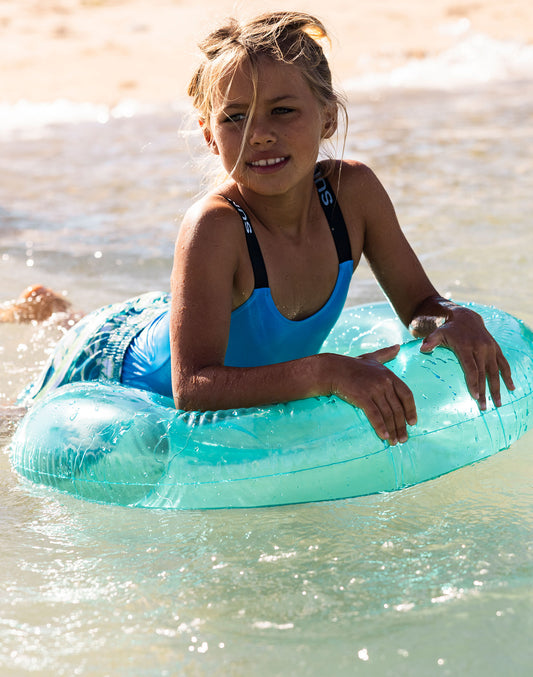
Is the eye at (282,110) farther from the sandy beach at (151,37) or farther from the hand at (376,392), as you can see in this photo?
the sandy beach at (151,37)

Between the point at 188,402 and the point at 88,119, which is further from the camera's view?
the point at 88,119

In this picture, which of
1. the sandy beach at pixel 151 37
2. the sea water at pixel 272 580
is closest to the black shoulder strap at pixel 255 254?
the sea water at pixel 272 580

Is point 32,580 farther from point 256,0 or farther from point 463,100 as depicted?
point 256,0

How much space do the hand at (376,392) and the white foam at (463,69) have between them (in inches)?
358

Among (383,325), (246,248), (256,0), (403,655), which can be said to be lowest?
(403,655)

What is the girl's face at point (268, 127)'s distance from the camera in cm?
250

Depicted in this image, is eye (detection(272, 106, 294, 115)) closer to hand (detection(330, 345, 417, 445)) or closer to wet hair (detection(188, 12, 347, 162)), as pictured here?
wet hair (detection(188, 12, 347, 162))

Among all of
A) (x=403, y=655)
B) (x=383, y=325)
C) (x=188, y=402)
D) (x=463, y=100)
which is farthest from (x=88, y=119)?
(x=403, y=655)

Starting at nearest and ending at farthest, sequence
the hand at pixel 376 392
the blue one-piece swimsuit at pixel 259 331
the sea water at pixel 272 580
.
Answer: the sea water at pixel 272 580 < the hand at pixel 376 392 < the blue one-piece swimsuit at pixel 259 331

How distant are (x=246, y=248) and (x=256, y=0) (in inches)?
397

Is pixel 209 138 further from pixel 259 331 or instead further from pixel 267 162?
pixel 259 331

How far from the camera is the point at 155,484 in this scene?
8.18 feet

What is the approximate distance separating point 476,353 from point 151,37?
11024mm

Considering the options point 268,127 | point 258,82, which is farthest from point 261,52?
point 268,127
